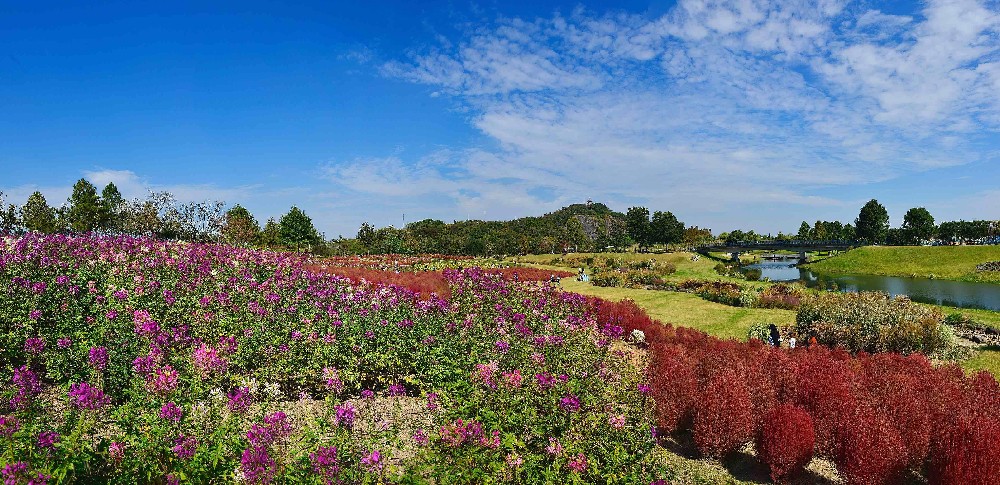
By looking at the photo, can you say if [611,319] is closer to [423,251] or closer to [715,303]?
[715,303]

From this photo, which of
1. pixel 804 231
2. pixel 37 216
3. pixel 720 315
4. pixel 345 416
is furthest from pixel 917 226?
pixel 37 216

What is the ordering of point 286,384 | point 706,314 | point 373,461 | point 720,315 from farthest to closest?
point 706,314 < point 720,315 < point 286,384 < point 373,461

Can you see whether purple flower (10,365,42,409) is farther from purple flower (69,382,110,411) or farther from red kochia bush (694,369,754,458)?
red kochia bush (694,369,754,458)

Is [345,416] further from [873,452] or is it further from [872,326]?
[872,326]

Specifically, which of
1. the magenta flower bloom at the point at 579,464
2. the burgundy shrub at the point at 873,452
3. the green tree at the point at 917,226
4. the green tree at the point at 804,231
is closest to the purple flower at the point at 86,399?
the magenta flower bloom at the point at 579,464

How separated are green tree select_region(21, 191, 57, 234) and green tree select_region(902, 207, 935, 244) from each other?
112 metres

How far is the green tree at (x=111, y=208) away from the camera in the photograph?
41.7m

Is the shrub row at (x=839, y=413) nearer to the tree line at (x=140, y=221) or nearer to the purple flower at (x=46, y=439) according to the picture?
the purple flower at (x=46, y=439)

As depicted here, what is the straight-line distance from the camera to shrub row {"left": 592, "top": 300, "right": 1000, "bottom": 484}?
204 inches

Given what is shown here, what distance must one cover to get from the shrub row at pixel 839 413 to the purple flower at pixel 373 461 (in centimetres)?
445

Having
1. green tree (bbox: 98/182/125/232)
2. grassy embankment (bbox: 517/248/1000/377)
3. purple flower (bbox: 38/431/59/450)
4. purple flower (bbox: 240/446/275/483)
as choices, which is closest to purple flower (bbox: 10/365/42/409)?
purple flower (bbox: 38/431/59/450)

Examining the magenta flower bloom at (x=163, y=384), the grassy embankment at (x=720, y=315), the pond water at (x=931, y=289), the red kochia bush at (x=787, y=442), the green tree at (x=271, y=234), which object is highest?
the green tree at (x=271, y=234)

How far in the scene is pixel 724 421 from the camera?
6379 millimetres

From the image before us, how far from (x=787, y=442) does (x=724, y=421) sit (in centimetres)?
80
